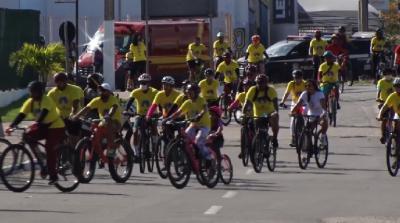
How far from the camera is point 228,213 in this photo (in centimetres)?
1625

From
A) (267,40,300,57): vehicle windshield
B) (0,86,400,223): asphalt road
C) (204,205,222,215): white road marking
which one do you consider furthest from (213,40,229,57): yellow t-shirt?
(204,205,222,215): white road marking

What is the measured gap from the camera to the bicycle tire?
22.7m

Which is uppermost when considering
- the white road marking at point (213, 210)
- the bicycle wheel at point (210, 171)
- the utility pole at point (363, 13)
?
the utility pole at point (363, 13)

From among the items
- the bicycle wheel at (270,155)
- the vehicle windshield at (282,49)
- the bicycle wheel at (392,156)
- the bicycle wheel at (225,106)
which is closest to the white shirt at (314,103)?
the bicycle wheel at (270,155)

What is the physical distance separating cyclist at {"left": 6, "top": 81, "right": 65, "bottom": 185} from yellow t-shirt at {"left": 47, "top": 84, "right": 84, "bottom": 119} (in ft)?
6.45

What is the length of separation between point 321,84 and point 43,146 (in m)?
12.9

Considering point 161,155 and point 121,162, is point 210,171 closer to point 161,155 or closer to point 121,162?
point 121,162

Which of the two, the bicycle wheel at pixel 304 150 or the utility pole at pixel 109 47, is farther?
the utility pole at pixel 109 47

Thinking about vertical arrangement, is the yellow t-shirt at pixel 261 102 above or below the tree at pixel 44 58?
below

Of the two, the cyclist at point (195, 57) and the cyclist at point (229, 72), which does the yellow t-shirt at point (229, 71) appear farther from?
the cyclist at point (195, 57)

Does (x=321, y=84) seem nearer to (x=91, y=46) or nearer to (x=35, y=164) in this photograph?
(x=35, y=164)

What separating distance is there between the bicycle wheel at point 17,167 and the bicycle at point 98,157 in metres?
0.79

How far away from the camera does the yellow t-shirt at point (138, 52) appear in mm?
39638

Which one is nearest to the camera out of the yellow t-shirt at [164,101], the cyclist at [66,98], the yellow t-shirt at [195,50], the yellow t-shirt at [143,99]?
the cyclist at [66,98]
